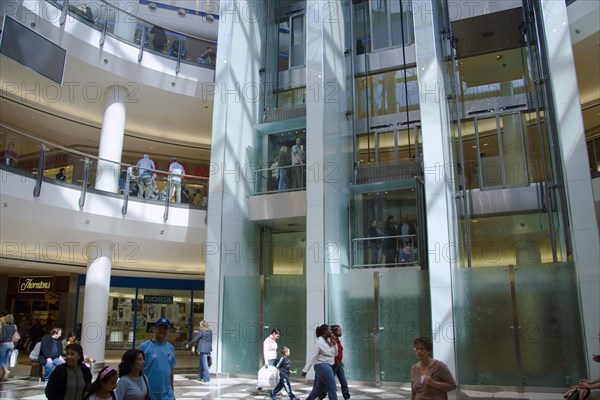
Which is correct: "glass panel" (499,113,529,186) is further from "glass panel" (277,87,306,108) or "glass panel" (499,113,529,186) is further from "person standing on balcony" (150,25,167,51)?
"person standing on balcony" (150,25,167,51)

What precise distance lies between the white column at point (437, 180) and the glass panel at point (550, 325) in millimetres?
1495

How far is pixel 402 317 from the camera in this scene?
12.2 m

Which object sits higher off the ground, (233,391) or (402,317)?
(402,317)

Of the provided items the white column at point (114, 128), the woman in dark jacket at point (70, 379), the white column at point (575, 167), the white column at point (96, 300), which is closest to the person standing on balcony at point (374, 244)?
the white column at point (575, 167)

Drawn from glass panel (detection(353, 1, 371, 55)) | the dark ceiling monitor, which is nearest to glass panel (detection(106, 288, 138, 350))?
the dark ceiling monitor

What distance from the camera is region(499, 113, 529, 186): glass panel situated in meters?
14.0

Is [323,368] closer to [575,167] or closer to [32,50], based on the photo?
[575,167]

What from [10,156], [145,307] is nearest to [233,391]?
[10,156]

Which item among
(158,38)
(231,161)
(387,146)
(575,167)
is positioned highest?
(158,38)

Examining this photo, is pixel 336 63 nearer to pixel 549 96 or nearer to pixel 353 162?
pixel 353 162

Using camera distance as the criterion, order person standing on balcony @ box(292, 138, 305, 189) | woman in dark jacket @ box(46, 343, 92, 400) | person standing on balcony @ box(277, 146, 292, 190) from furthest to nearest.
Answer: person standing on balcony @ box(277, 146, 292, 190) → person standing on balcony @ box(292, 138, 305, 189) → woman in dark jacket @ box(46, 343, 92, 400)

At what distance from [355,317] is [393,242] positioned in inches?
87.3

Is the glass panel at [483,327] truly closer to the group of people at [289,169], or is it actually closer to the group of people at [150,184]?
the group of people at [289,169]

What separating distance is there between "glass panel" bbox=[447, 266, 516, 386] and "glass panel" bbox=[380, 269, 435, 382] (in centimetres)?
79
